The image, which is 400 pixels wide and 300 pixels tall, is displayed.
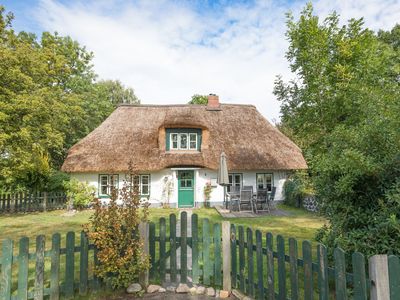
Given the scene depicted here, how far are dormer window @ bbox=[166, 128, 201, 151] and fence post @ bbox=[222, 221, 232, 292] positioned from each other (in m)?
12.9

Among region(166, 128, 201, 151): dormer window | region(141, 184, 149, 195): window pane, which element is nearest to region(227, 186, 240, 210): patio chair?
region(166, 128, 201, 151): dormer window

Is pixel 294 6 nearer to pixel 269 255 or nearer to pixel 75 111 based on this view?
pixel 269 255

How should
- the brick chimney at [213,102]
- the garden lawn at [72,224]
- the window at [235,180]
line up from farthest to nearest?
the brick chimney at [213,102] < the window at [235,180] < the garden lawn at [72,224]

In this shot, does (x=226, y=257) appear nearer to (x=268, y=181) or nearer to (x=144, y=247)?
(x=144, y=247)

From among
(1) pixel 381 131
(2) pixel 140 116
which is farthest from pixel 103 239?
(2) pixel 140 116

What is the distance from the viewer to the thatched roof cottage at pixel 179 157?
1631 cm

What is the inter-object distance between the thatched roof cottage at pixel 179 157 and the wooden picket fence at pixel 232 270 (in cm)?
1108

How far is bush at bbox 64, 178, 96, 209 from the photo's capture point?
15.0m

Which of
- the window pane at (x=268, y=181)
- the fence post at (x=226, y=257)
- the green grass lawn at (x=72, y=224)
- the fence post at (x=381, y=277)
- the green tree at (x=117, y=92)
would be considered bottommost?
the green grass lawn at (x=72, y=224)

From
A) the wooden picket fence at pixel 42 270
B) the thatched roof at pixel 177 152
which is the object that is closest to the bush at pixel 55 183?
the thatched roof at pixel 177 152

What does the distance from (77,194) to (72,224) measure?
15.3 ft

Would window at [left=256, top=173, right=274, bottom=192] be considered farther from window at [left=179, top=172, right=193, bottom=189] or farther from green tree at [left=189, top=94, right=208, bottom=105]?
green tree at [left=189, top=94, right=208, bottom=105]

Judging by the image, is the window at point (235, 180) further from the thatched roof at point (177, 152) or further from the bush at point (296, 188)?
the bush at point (296, 188)

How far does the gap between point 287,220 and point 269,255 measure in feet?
27.7
